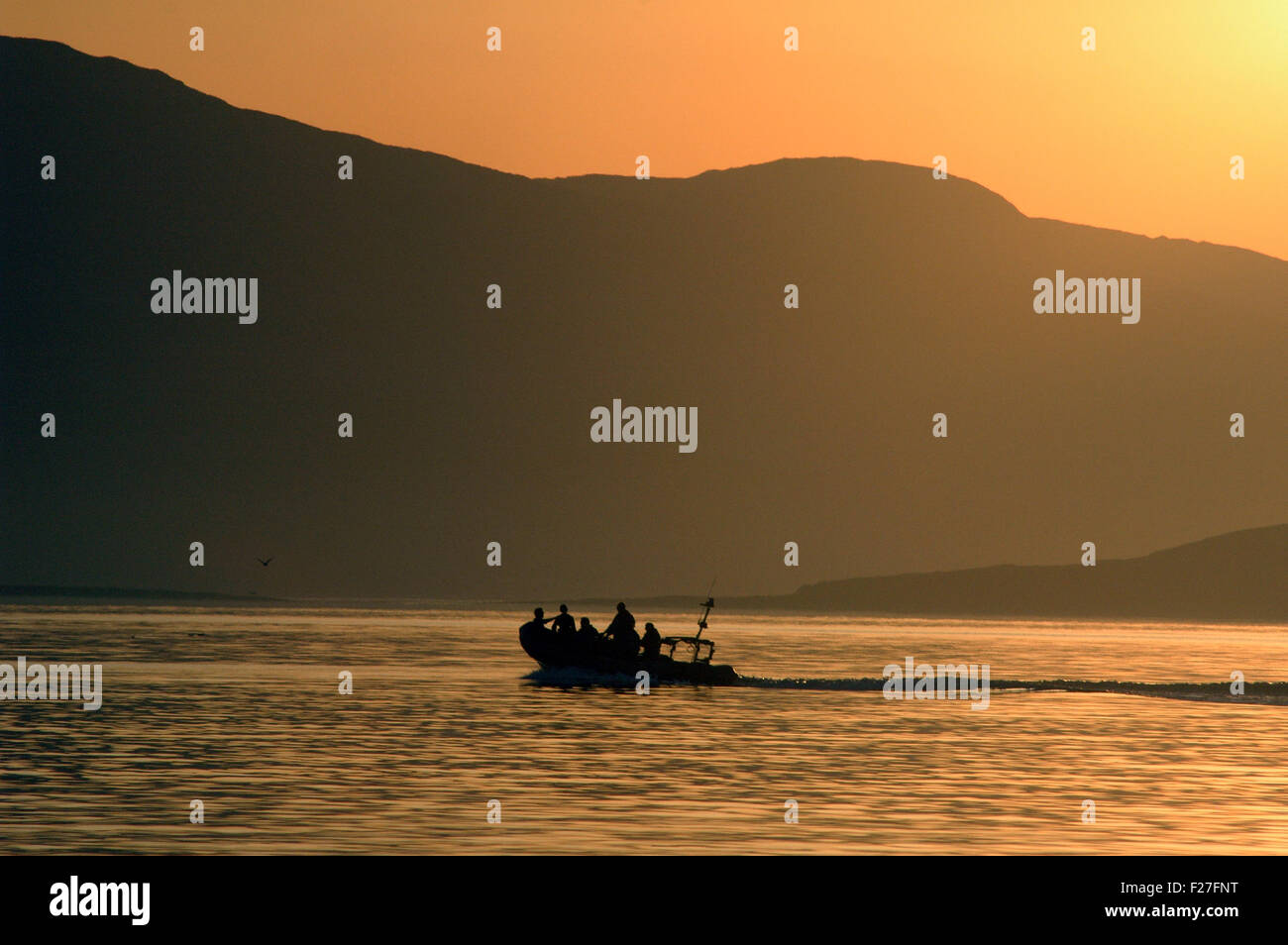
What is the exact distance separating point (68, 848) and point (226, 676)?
163 ft

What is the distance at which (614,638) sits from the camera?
217 ft

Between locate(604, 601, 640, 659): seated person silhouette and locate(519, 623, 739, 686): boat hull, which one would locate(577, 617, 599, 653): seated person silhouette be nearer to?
locate(519, 623, 739, 686): boat hull

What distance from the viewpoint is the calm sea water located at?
27.5 m

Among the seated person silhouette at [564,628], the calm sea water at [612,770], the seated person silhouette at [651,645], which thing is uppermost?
the seated person silhouette at [564,628]

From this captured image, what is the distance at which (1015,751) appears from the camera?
4606 cm

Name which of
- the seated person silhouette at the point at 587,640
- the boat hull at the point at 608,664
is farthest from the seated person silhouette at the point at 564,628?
the seated person silhouette at the point at 587,640

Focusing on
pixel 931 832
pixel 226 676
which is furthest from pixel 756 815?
pixel 226 676

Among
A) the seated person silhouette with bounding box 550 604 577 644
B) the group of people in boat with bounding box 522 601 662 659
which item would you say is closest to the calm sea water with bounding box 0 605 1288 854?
the group of people in boat with bounding box 522 601 662 659

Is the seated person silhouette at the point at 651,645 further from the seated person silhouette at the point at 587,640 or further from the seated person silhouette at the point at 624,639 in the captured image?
the seated person silhouette at the point at 587,640

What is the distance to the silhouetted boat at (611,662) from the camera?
65.9 meters

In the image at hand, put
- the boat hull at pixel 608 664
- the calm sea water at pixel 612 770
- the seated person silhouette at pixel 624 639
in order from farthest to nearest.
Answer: the boat hull at pixel 608 664 → the seated person silhouette at pixel 624 639 → the calm sea water at pixel 612 770

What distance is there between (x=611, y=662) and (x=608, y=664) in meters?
0.31

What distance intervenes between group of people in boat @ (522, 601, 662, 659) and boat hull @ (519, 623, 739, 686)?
9 cm
